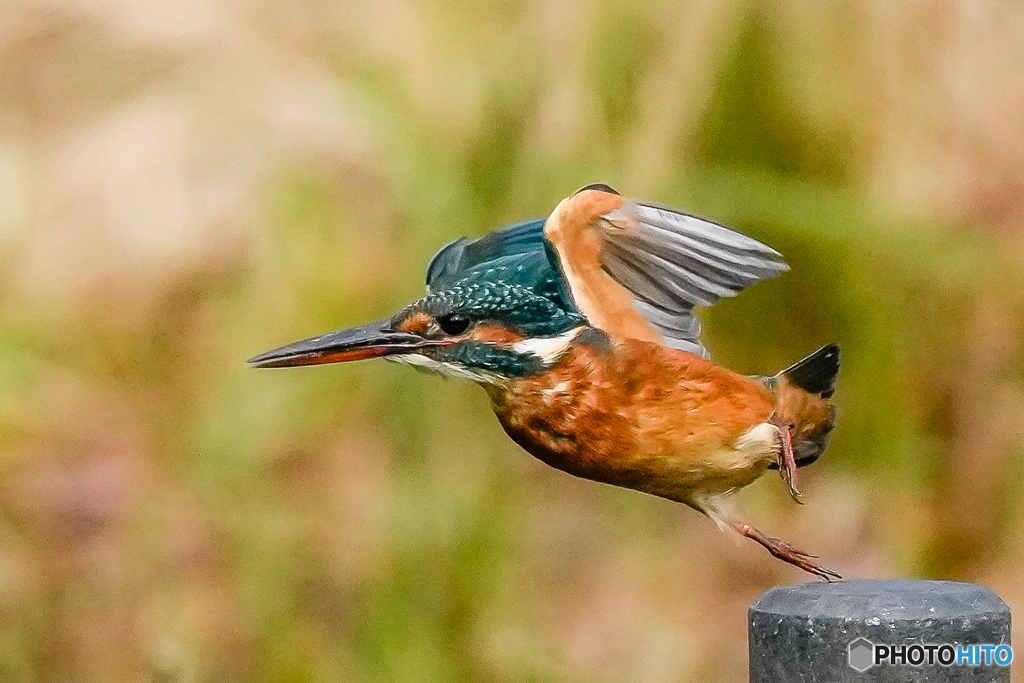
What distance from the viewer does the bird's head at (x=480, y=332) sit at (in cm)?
140

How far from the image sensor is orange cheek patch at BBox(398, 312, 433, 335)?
1.40 metres

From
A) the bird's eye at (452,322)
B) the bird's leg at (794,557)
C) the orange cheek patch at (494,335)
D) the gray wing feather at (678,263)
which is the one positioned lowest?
the bird's leg at (794,557)

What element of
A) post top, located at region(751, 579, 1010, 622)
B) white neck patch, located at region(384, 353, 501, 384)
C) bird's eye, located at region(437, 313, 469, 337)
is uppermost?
bird's eye, located at region(437, 313, 469, 337)

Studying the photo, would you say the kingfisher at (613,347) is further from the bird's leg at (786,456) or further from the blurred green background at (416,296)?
the blurred green background at (416,296)

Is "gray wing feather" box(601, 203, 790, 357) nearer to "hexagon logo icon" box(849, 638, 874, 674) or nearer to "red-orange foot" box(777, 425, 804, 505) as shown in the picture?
"red-orange foot" box(777, 425, 804, 505)

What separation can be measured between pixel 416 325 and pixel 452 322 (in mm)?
38

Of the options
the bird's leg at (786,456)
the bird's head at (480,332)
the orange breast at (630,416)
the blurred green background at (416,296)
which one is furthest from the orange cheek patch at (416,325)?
the blurred green background at (416,296)

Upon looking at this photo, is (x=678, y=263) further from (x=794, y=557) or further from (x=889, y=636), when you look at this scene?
(x=889, y=636)

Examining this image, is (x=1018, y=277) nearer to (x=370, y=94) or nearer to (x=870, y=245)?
(x=870, y=245)

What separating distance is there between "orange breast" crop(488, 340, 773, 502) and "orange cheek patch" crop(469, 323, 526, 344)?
0.16ft

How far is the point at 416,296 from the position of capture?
2492 millimetres

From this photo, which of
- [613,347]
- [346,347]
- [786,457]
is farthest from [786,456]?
[346,347]

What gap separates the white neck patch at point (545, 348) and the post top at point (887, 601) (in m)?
0.34

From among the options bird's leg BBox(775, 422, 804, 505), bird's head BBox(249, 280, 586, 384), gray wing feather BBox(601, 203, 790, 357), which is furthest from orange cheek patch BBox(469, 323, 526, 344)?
bird's leg BBox(775, 422, 804, 505)
